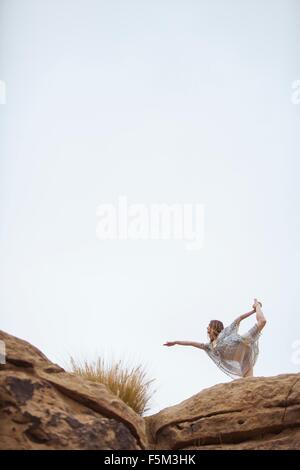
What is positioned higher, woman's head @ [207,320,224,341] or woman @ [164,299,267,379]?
woman's head @ [207,320,224,341]

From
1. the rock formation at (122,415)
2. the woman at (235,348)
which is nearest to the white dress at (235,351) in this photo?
the woman at (235,348)

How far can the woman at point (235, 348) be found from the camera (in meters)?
3.08

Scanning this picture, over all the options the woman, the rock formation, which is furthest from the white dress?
the rock formation

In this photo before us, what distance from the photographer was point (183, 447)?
2.56m

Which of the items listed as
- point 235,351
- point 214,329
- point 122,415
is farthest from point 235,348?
point 122,415

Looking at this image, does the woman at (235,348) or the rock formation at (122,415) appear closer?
the rock formation at (122,415)

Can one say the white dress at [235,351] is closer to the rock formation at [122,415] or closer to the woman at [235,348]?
the woman at [235,348]

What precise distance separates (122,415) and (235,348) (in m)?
0.87

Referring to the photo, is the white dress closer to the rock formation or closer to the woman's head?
the woman's head

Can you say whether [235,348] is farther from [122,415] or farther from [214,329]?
[122,415]

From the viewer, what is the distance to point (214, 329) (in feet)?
10.5

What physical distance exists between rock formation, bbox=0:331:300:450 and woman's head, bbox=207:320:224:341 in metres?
0.42

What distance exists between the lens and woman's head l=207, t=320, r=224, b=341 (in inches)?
125

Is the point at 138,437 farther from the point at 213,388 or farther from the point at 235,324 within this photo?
the point at 235,324
